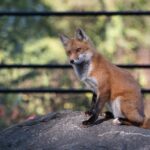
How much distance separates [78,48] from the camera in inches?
202

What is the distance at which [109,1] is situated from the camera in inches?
403

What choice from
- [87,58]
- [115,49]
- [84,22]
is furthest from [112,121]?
[84,22]

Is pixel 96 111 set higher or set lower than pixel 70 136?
higher

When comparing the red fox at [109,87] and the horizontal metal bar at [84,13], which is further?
the horizontal metal bar at [84,13]

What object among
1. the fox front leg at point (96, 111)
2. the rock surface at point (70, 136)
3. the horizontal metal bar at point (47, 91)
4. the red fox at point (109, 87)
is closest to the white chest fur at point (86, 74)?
the red fox at point (109, 87)

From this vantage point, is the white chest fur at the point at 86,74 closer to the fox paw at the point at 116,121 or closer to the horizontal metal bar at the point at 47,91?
the fox paw at the point at 116,121

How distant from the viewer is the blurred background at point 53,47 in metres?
8.05

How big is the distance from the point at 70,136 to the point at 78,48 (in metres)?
0.76

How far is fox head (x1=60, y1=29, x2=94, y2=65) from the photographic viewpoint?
5.09 metres

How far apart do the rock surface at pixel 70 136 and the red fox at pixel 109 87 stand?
11cm

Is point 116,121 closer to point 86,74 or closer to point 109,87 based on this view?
point 109,87

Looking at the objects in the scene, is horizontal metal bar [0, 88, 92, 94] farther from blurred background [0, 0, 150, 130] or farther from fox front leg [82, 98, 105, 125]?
fox front leg [82, 98, 105, 125]

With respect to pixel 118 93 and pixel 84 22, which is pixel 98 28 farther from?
pixel 118 93

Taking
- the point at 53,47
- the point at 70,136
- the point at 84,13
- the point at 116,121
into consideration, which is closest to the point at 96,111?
the point at 116,121
